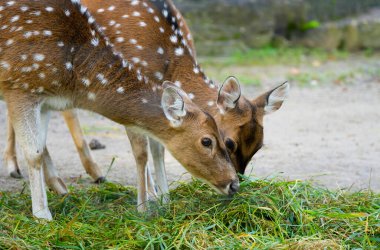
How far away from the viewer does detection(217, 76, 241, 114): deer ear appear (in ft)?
19.9

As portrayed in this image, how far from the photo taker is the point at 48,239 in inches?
195

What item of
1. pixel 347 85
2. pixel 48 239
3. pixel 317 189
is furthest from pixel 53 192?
pixel 347 85

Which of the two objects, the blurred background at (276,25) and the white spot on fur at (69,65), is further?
the blurred background at (276,25)

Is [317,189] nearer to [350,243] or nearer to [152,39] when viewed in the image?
[350,243]

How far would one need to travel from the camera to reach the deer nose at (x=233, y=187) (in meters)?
5.47

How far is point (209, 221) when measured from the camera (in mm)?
5285

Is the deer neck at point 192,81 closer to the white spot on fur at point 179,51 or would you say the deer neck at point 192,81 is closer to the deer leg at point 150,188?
the white spot on fur at point 179,51

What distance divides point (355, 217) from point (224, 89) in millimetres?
1546

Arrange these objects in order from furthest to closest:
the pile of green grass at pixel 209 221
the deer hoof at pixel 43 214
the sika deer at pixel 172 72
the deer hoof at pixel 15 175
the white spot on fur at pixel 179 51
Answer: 1. the deer hoof at pixel 15 175
2. the white spot on fur at pixel 179 51
3. the sika deer at pixel 172 72
4. the deer hoof at pixel 43 214
5. the pile of green grass at pixel 209 221

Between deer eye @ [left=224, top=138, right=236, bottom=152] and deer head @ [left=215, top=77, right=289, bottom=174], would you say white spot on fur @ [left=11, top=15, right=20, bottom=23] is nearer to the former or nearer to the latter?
deer head @ [left=215, top=77, right=289, bottom=174]

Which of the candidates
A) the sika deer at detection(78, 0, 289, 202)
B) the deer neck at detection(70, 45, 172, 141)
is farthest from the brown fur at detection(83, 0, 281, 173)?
the deer neck at detection(70, 45, 172, 141)

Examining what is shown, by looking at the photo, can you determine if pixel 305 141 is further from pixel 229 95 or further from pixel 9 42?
pixel 9 42

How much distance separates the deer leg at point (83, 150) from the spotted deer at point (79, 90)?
116cm

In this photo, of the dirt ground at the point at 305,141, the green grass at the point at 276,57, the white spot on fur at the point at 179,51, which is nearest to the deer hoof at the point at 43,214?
the dirt ground at the point at 305,141
